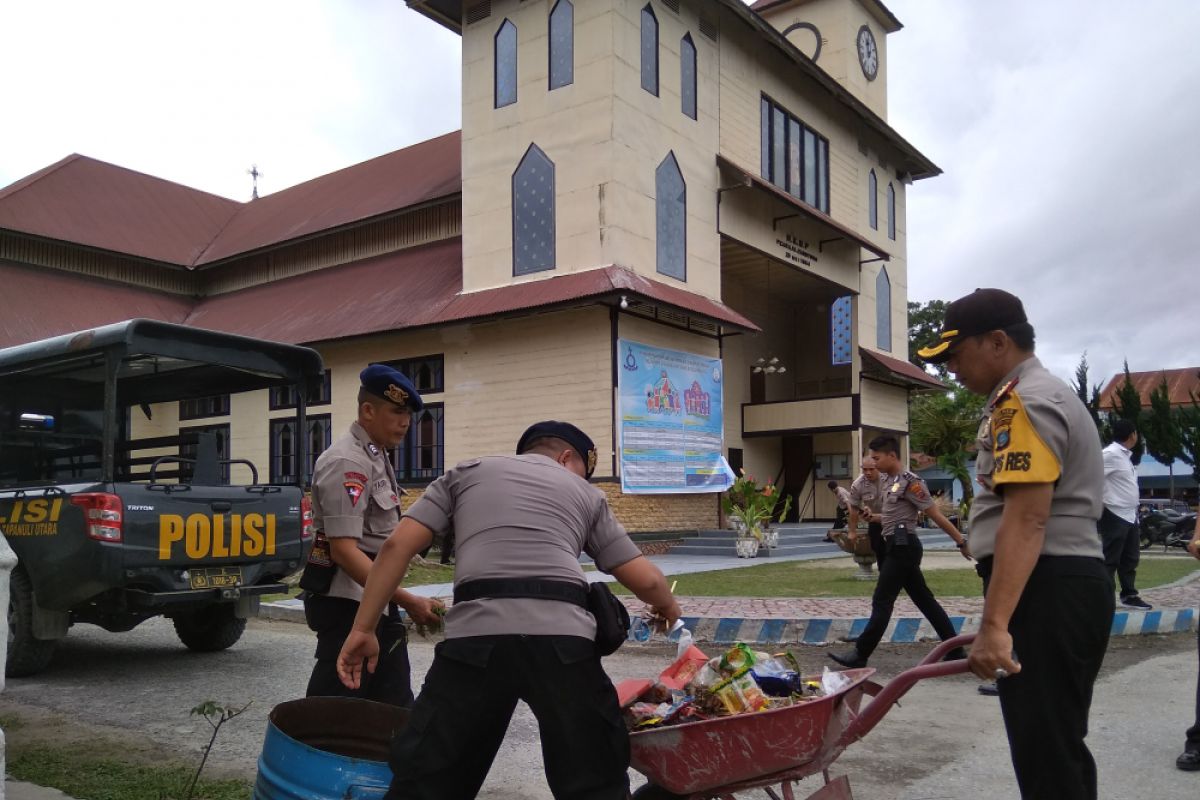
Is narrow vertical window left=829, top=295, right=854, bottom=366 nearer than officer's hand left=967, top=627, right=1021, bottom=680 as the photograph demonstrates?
No

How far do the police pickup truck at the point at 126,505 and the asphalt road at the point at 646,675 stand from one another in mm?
503

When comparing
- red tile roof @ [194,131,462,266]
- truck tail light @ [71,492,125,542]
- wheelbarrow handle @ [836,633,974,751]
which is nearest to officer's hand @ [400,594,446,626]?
wheelbarrow handle @ [836,633,974,751]

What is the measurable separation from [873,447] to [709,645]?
2347 millimetres

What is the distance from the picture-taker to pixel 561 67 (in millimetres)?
19125

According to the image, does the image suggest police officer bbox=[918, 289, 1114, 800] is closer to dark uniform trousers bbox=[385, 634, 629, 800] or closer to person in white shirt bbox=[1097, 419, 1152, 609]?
dark uniform trousers bbox=[385, 634, 629, 800]

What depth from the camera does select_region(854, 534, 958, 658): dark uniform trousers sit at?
7188mm

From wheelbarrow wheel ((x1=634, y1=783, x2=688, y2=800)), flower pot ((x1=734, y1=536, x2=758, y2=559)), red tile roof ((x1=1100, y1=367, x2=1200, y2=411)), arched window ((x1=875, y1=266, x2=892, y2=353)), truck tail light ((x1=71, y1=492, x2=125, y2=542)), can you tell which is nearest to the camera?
wheelbarrow wheel ((x1=634, y1=783, x2=688, y2=800))

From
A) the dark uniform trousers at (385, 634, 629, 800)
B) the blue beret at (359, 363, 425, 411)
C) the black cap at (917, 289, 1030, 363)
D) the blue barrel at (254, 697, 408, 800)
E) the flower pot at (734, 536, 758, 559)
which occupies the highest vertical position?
the black cap at (917, 289, 1030, 363)

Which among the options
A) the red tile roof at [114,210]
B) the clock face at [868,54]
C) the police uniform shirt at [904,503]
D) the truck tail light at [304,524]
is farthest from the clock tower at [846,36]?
the truck tail light at [304,524]

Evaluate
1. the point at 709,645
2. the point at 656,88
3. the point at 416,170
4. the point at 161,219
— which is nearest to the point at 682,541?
the point at 656,88

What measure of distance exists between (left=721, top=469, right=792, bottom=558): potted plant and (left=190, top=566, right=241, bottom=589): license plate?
12330mm

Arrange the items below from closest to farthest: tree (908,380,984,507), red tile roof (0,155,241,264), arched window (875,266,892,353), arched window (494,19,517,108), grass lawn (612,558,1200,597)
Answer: grass lawn (612,558,1200,597) < arched window (494,19,517,108) < red tile roof (0,155,241,264) < arched window (875,266,892,353) < tree (908,380,984,507)

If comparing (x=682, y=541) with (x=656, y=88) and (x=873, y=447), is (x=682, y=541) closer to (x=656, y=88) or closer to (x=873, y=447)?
(x=656, y=88)

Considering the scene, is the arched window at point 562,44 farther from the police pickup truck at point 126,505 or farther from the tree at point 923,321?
the tree at point 923,321
